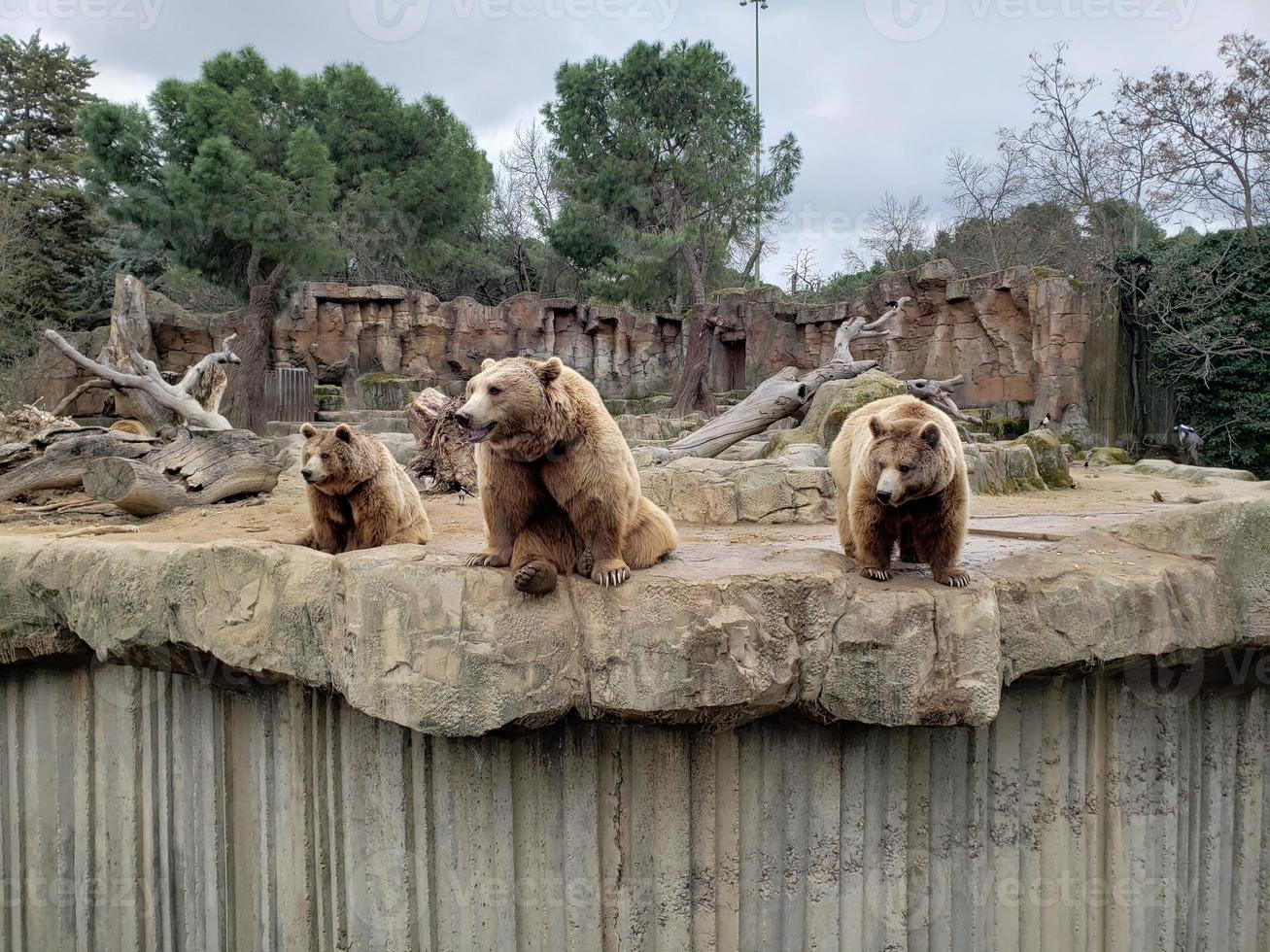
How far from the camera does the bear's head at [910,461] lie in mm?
2909

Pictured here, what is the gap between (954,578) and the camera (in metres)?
3.15

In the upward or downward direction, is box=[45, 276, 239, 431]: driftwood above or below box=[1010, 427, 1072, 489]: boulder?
above

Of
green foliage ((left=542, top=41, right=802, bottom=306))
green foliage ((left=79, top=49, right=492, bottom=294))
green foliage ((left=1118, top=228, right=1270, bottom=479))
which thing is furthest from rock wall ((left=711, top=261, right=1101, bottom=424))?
green foliage ((left=79, top=49, right=492, bottom=294))

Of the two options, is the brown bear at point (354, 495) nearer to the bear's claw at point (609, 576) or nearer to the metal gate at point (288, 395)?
the bear's claw at point (609, 576)

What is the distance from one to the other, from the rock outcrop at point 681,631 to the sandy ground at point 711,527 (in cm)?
41

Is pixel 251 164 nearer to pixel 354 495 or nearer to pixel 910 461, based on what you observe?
pixel 354 495

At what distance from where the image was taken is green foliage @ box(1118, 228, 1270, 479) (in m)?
15.4

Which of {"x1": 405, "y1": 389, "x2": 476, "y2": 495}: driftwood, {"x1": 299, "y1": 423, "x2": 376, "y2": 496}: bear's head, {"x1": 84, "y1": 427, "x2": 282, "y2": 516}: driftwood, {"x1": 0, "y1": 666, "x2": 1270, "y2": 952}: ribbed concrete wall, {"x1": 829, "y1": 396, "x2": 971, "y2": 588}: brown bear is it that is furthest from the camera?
{"x1": 405, "y1": 389, "x2": 476, "y2": 495}: driftwood

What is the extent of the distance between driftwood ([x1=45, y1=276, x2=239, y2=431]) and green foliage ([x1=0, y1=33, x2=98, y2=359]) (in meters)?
6.10

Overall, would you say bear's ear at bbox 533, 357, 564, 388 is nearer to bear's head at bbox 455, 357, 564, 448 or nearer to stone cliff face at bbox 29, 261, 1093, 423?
bear's head at bbox 455, 357, 564, 448

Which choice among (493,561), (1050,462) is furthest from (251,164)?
(493,561)

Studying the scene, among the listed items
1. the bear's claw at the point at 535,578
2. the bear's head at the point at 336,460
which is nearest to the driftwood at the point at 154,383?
the bear's head at the point at 336,460

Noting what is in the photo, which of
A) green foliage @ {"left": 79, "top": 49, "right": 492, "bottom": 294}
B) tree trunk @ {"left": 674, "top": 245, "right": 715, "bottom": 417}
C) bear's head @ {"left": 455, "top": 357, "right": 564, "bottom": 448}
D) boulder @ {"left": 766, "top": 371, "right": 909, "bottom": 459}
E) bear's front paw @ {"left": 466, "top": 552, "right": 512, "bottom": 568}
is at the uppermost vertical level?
green foliage @ {"left": 79, "top": 49, "right": 492, "bottom": 294}

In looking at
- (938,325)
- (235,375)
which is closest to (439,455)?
(235,375)
